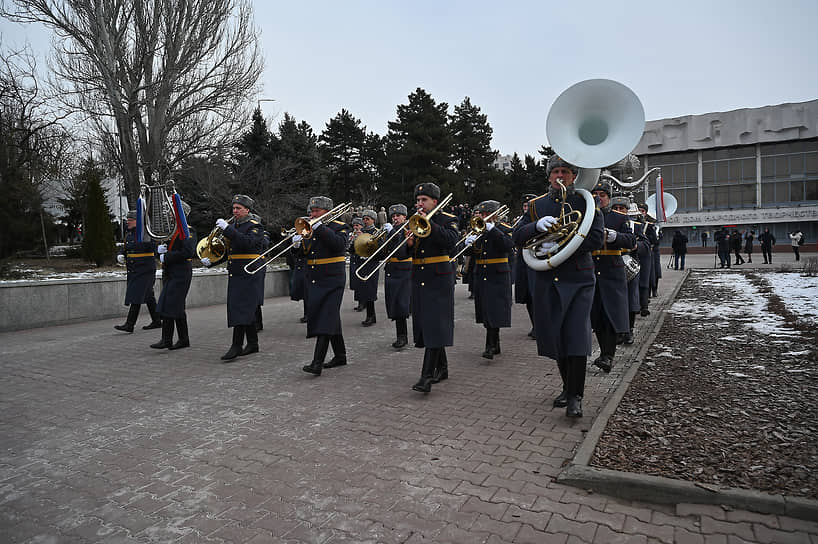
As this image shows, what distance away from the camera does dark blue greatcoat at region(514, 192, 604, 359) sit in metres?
4.48

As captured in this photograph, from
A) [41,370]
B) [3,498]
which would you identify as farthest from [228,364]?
[3,498]

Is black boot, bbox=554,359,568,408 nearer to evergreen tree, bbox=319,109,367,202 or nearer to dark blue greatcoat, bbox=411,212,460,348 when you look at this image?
dark blue greatcoat, bbox=411,212,460,348

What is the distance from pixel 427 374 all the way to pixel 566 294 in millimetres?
1654

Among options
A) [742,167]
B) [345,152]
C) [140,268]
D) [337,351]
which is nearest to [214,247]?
[337,351]

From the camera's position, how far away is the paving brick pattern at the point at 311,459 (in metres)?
2.89

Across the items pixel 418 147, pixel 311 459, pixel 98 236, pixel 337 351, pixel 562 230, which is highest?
pixel 418 147

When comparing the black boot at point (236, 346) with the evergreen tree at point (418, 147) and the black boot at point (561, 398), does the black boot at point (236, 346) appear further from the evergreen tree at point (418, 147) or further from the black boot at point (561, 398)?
the evergreen tree at point (418, 147)

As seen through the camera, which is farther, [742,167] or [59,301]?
[742,167]

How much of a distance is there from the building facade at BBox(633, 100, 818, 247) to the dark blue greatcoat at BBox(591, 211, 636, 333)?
48.2 m

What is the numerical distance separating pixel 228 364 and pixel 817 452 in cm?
612

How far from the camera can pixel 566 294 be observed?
453 centimetres

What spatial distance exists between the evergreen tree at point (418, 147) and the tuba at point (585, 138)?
33.9 m

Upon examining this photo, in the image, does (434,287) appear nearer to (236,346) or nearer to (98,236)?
(236,346)

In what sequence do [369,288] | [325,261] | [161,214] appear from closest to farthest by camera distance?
[325,261]
[161,214]
[369,288]
